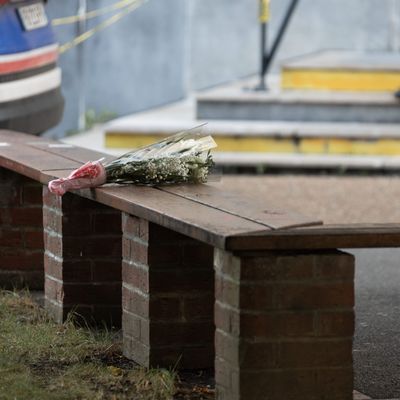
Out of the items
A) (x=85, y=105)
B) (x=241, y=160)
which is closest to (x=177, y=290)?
(x=241, y=160)

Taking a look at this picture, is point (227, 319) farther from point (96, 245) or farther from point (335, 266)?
point (96, 245)

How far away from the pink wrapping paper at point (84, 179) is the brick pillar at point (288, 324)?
904 mm

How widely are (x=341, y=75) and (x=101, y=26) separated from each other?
2.29 m

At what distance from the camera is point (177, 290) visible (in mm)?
5039

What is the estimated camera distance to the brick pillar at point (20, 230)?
6.53 meters

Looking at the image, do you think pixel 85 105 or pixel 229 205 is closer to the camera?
pixel 229 205

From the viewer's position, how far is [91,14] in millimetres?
13242

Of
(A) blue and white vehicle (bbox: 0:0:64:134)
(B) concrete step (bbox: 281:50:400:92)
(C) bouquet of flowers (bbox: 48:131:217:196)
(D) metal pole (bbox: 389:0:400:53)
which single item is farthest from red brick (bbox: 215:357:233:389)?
(D) metal pole (bbox: 389:0:400:53)

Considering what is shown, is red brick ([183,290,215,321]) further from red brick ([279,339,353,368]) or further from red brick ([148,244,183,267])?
red brick ([279,339,353,368])

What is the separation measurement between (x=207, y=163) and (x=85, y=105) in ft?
27.3

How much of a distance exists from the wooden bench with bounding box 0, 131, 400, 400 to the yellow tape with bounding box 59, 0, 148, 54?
637 cm

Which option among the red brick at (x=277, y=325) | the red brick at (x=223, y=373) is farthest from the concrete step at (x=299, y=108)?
the red brick at (x=277, y=325)

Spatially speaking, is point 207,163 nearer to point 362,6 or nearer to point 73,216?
point 73,216

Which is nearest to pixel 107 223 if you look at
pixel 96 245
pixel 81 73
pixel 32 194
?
pixel 96 245
